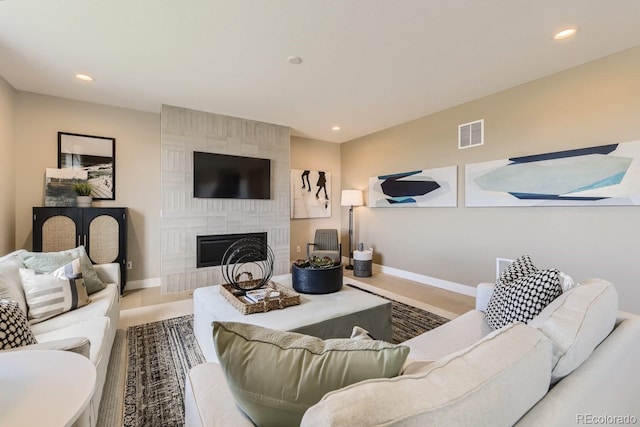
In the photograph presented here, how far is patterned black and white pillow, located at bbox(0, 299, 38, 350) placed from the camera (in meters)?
1.21

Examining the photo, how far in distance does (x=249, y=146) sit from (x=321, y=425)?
441cm

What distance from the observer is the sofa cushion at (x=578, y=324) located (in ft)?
2.71

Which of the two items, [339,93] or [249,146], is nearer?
[339,93]

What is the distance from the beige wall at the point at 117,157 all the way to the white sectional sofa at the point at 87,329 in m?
1.84

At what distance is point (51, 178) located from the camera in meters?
3.46

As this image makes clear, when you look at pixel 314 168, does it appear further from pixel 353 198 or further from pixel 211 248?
pixel 211 248

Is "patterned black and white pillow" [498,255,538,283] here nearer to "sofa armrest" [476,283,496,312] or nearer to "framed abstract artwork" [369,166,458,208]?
"sofa armrest" [476,283,496,312]

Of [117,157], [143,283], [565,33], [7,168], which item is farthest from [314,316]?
[7,168]

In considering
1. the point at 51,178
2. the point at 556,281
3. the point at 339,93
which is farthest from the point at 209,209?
the point at 556,281

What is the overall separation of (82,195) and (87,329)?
2607mm

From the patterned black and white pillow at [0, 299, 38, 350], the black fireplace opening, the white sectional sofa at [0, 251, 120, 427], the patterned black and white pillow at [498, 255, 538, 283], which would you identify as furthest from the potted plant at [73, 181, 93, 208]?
the patterned black and white pillow at [498, 255, 538, 283]

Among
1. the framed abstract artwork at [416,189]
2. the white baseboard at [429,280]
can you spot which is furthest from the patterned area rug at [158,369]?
the framed abstract artwork at [416,189]

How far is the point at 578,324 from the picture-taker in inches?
35.9

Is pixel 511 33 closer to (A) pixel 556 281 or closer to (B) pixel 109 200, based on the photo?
(A) pixel 556 281
